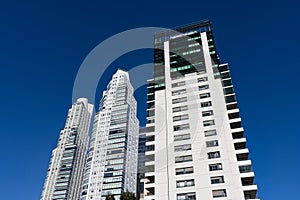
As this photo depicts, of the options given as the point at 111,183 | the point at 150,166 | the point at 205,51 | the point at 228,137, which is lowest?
the point at 150,166

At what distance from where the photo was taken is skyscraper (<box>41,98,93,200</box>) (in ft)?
297

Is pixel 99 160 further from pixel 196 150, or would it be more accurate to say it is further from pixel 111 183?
pixel 196 150

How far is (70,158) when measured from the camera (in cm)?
9594

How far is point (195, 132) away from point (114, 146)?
49.1 m

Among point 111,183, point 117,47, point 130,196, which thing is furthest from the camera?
point 111,183

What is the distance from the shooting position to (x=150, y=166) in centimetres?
3494

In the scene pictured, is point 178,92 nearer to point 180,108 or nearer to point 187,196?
point 180,108

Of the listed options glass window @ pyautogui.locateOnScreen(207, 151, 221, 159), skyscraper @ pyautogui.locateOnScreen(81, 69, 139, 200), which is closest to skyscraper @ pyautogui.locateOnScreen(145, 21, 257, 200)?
glass window @ pyautogui.locateOnScreen(207, 151, 221, 159)

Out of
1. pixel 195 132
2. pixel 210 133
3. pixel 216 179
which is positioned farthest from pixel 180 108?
pixel 216 179

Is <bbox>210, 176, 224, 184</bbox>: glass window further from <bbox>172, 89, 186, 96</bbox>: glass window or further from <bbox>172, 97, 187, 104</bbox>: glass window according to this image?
<bbox>172, 89, 186, 96</bbox>: glass window

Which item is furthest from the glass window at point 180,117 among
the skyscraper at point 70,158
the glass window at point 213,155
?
the skyscraper at point 70,158

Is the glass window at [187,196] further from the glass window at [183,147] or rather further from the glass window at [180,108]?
the glass window at [180,108]

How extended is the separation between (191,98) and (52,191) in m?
73.2

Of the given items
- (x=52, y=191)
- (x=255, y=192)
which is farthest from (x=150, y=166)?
(x=52, y=191)
